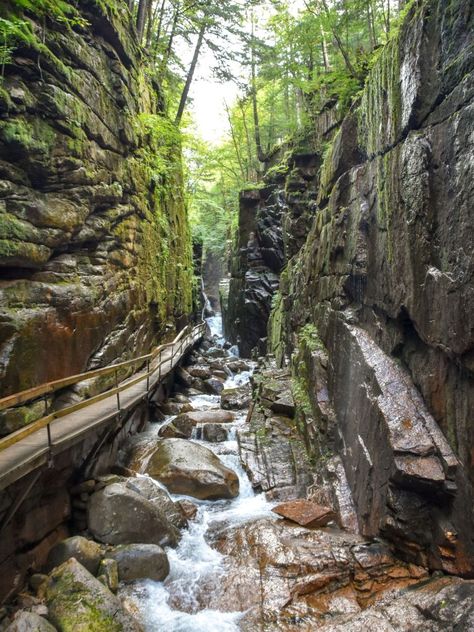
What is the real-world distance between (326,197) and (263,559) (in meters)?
9.55

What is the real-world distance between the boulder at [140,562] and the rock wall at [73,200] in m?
2.52

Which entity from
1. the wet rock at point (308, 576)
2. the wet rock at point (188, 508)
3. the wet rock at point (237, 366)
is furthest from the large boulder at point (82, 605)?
the wet rock at point (237, 366)

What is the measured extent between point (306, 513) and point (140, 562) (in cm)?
285

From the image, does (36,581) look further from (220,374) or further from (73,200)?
(220,374)

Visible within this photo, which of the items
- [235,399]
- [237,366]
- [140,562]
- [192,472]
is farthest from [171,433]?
[237,366]

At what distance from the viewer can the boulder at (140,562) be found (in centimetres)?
524

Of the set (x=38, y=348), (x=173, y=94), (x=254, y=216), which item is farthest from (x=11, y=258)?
(x=254, y=216)

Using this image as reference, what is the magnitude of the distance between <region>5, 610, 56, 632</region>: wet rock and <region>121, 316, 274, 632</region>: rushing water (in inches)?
47.8

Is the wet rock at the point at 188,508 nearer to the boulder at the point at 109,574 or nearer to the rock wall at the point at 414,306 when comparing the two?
the boulder at the point at 109,574

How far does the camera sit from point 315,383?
373 inches

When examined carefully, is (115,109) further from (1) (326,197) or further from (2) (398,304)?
(2) (398,304)

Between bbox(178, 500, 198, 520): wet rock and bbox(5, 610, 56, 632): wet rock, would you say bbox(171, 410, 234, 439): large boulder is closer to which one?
bbox(178, 500, 198, 520): wet rock

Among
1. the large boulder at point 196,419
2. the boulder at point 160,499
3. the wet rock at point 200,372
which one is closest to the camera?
the boulder at point 160,499

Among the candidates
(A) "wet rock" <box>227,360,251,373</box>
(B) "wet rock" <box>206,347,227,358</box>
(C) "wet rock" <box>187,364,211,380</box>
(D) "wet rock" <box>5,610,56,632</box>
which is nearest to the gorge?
(D) "wet rock" <box>5,610,56,632</box>
